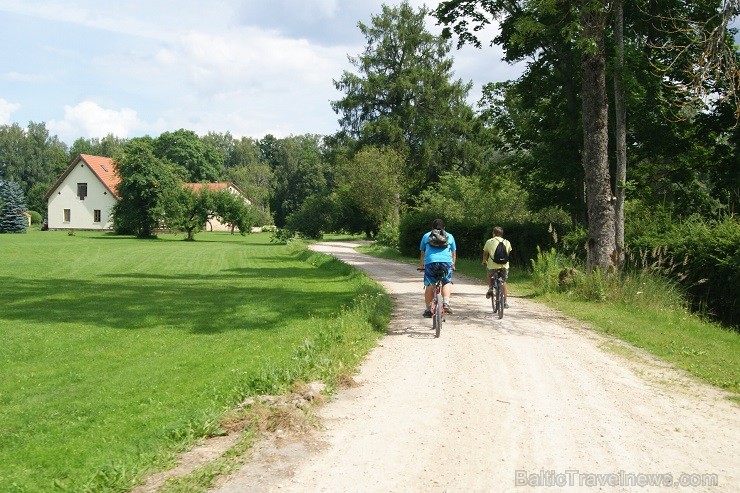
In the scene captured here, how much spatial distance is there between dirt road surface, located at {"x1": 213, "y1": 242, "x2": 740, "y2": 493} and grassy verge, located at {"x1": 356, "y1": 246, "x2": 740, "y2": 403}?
514 mm

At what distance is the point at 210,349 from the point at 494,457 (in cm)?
675

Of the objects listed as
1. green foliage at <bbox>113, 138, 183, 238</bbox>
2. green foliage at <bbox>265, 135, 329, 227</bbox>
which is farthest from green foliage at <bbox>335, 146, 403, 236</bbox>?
green foliage at <bbox>265, 135, 329, 227</bbox>

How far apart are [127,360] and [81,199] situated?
7343cm

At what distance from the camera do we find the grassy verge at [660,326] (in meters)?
8.76

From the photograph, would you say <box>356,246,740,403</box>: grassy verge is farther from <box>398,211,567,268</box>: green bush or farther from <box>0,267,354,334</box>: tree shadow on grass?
<box>398,211,567,268</box>: green bush

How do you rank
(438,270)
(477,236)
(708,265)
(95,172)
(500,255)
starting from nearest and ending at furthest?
(438,270), (500,255), (708,265), (477,236), (95,172)

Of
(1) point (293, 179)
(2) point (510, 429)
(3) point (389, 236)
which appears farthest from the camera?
(1) point (293, 179)

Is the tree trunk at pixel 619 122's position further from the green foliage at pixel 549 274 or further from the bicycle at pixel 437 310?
the bicycle at pixel 437 310

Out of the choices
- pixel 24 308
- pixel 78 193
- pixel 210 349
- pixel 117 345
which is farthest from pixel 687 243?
pixel 78 193

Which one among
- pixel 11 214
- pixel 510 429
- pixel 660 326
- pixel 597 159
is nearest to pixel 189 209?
pixel 11 214

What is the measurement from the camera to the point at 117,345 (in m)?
11.4

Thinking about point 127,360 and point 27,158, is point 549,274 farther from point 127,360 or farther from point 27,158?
point 27,158

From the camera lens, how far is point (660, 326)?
38.8 ft

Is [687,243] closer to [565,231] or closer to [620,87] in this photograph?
[620,87]
